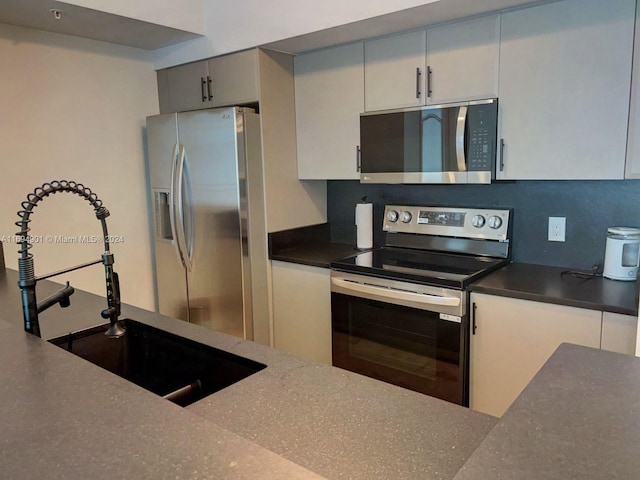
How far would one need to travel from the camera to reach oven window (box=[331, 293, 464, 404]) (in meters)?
2.22

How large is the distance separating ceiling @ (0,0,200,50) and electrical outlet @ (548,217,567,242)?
225 cm

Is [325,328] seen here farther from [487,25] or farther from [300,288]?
[487,25]

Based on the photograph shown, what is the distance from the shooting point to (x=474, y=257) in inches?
103

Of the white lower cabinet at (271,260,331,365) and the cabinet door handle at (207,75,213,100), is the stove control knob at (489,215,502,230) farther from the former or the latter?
the cabinet door handle at (207,75,213,100)

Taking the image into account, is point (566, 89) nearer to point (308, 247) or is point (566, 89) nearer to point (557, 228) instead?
point (557, 228)

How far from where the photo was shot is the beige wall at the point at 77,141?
2.71 m

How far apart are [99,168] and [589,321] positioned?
2.80 m

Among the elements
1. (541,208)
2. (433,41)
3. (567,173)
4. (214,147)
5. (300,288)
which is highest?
(433,41)

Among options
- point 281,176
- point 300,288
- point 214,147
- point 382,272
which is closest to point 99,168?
point 214,147

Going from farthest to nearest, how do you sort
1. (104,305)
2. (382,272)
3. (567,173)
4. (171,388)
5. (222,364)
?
(382,272)
(567,173)
(104,305)
(171,388)
(222,364)

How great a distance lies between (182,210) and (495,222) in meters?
1.80

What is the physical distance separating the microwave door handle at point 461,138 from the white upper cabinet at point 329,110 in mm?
585

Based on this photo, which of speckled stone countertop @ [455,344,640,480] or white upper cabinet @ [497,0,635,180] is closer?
speckled stone countertop @ [455,344,640,480]

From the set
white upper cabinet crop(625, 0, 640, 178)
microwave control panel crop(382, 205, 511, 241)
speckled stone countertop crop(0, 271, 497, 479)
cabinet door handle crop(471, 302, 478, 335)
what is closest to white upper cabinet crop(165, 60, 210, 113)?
microwave control panel crop(382, 205, 511, 241)
